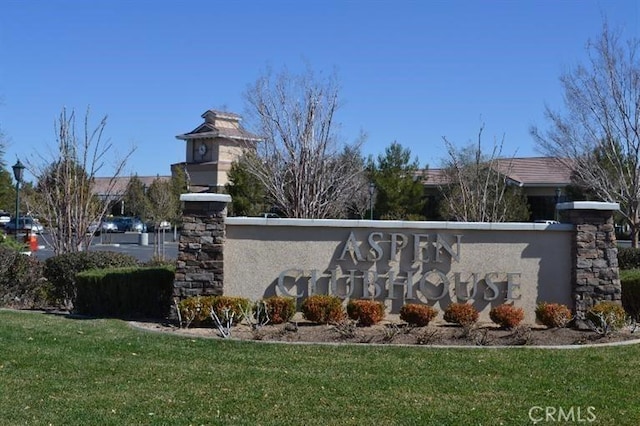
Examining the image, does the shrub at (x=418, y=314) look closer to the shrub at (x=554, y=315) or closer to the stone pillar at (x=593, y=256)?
the shrub at (x=554, y=315)

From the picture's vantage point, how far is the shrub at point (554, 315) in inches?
454

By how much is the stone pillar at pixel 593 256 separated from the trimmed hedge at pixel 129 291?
6.73 metres

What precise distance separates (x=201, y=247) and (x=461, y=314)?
4.21 meters

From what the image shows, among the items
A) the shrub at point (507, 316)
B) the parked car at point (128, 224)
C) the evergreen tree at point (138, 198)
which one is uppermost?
the evergreen tree at point (138, 198)

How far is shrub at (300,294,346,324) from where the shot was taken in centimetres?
1157

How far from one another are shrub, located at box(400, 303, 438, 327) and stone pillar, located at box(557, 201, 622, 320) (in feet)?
8.26

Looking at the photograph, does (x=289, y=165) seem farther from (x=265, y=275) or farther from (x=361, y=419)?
(x=361, y=419)

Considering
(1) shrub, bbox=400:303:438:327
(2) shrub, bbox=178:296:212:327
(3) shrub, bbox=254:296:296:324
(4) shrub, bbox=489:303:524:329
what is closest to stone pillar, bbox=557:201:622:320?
(4) shrub, bbox=489:303:524:329

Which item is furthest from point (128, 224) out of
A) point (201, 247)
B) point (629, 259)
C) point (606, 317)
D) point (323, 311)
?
point (606, 317)

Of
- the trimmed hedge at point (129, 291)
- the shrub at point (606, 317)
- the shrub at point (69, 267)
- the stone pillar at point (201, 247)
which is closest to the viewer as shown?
the shrub at point (606, 317)

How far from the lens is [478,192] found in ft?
84.4

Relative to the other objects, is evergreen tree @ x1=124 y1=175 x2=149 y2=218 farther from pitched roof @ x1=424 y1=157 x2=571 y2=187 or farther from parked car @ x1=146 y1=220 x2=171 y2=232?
pitched roof @ x1=424 y1=157 x2=571 y2=187

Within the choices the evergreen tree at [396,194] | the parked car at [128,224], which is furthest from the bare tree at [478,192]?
the parked car at [128,224]

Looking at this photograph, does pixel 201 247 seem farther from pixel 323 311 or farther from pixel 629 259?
pixel 629 259
